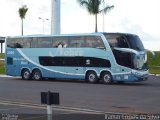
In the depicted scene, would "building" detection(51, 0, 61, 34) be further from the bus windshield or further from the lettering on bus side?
the bus windshield

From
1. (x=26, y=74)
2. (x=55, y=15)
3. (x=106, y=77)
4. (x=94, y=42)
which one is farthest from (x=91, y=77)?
(x=55, y=15)

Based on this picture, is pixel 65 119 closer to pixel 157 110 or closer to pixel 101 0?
pixel 157 110

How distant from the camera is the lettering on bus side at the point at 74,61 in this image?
33.5m

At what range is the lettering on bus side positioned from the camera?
110ft

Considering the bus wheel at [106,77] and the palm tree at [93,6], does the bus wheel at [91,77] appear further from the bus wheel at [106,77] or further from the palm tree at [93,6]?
the palm tree at [93,6]

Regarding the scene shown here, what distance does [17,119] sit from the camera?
47.4ft

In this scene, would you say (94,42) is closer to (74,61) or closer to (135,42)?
(74,61)

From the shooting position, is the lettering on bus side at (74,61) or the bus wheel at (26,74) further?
the bus wheel at (26,74)

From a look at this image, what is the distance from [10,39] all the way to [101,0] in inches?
1029

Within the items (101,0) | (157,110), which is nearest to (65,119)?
(157,110)

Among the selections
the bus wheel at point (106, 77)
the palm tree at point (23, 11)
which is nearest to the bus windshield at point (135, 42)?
the bus wheel at point (106, 77)

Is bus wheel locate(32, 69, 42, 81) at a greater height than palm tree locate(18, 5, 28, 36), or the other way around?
palm tree locate(18, 5, 28, 36)

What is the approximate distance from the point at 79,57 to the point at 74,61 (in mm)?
738

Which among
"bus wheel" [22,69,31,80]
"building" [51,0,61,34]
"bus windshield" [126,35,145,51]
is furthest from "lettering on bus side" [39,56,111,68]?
"building" [51,0,61,34]
